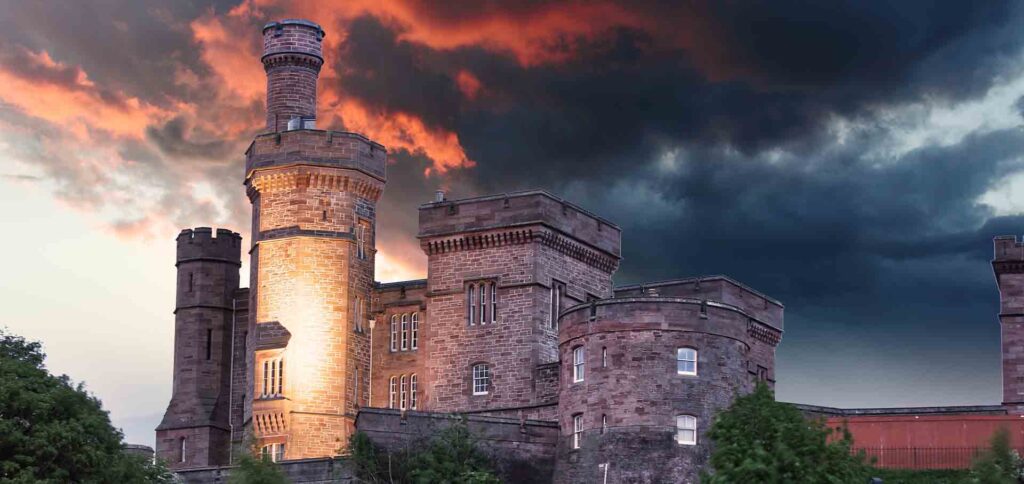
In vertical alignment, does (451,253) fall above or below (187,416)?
above

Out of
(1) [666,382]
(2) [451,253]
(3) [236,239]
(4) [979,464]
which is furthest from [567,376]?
(3) [236,239]

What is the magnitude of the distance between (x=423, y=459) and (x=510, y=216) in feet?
47.0

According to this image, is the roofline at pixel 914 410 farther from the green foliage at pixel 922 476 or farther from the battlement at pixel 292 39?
the battlement at pixel 292 39


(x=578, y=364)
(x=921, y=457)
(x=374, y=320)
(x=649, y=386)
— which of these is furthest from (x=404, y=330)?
(x=921, y=457)

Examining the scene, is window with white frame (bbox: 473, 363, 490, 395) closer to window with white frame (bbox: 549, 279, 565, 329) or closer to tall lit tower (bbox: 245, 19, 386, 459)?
window with white frame (bbox: 549, 279, 565, 329)

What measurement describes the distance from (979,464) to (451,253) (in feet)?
95.3

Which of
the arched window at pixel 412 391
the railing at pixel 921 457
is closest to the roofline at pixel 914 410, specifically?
the railing at pixel 921 457

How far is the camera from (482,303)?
280 feet

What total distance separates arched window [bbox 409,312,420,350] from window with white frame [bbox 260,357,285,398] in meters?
6.67

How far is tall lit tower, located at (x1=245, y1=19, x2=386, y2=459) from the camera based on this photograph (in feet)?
276

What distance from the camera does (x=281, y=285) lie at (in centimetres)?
8500

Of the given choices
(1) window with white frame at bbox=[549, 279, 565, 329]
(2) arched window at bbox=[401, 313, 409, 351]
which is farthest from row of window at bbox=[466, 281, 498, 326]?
(2) arched window at bbox=[401, 313, 409, 351]

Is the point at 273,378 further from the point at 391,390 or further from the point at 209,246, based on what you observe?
the point at 209,246

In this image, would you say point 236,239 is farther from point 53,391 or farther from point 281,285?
point 53,391
